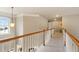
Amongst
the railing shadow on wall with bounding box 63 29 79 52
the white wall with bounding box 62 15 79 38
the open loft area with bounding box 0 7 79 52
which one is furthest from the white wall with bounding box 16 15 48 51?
the railing shadow on wall with bounding box 63 29 79 52

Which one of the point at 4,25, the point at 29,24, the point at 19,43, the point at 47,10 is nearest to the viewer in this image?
the point at 47,10

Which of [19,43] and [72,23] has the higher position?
[72,23]

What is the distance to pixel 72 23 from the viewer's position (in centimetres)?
180

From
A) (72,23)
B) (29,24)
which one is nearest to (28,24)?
(29,24)

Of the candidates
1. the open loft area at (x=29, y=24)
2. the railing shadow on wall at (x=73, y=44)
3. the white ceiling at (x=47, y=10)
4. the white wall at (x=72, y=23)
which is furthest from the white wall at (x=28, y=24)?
the railing shadow on wall at (x=73, y=44)

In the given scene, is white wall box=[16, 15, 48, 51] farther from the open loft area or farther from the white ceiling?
the white ceiling

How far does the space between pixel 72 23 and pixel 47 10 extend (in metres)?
0.48

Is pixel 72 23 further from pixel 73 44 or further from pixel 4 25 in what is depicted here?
pixel 4 25

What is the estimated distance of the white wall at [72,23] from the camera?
174 centimetres

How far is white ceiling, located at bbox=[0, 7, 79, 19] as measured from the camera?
1.54 metres

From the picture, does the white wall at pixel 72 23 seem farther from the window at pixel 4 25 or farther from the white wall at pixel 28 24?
the window at pixel 4 25

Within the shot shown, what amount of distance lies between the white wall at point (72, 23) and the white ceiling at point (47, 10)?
0.25 ft
